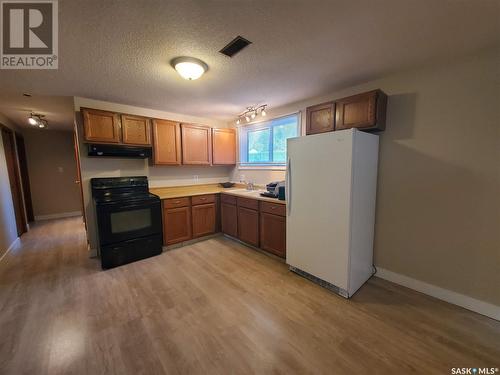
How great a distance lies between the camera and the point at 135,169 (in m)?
3.55

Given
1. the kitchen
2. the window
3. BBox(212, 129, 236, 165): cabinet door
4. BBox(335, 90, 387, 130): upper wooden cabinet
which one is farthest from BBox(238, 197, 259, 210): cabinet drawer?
BBox(335, 90, 387, 130): upper wooden cabinet

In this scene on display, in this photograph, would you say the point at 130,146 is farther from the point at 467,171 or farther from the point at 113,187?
the point at 467,171

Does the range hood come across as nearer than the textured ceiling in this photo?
No

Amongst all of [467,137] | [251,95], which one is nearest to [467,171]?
[467,137]

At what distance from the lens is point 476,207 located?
75.8 inches

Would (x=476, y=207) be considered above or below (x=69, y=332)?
above

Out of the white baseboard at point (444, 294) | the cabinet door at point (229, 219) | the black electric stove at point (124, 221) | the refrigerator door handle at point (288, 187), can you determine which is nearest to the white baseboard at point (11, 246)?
the black electric stove at point (124, 221)

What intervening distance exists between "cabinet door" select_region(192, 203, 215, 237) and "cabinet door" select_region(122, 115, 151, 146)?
4.54 ft

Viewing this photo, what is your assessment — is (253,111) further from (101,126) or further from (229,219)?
(101,126)

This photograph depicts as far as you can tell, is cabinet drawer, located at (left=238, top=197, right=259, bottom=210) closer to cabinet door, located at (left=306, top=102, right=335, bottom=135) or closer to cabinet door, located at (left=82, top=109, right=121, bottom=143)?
cabinet door, located at (left=306, top=102, right=335, bottom=135)

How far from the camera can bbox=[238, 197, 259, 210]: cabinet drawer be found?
10.7 feet

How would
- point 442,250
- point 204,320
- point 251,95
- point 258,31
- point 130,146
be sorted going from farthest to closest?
point 130,146 → point 251,95 → point 442,250 → point 204,320 → point 258,31

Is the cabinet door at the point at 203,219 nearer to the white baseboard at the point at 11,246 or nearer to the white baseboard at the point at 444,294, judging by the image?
the white baseboard at the point at 444,294

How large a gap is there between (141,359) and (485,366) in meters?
2.43
